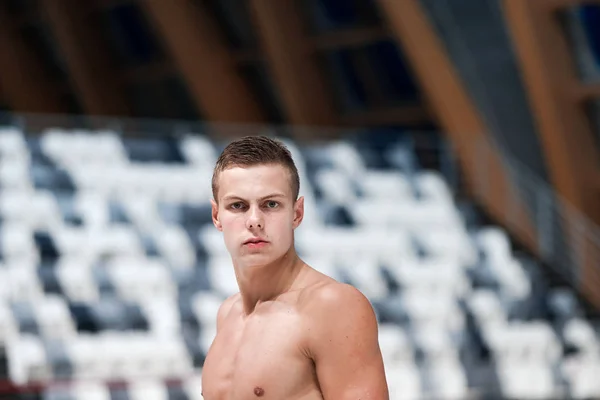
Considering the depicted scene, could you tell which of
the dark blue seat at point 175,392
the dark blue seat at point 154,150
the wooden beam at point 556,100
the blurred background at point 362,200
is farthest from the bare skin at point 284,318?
the wooden beam at point 556,100

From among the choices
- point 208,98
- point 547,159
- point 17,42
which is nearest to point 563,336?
point 547,159

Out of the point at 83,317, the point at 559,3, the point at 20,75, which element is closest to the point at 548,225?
the point at 559,3

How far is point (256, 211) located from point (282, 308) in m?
0.17

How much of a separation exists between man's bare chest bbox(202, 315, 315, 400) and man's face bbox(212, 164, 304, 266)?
111 millimetres

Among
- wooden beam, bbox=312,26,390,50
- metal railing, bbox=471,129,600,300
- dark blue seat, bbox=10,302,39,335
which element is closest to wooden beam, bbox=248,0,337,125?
wooden beam, bbox=312,26,390,50

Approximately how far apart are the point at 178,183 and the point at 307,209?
157 centimetres

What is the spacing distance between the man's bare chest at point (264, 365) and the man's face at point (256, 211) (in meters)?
0.11

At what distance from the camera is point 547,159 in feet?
42.3

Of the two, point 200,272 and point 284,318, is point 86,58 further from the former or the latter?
point 284,318

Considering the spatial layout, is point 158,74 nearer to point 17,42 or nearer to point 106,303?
point 17,42

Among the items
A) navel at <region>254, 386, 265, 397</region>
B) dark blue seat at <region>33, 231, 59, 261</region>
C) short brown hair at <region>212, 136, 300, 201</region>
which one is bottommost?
navel at <region>254, 386, 265, 397</region>

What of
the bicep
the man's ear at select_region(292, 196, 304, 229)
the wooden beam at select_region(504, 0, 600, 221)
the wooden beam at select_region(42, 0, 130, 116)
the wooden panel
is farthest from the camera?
the wooden beam at select_region(42, 0, 130, 116)

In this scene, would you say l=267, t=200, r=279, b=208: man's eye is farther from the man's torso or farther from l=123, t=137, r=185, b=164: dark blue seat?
l=123, t=137, r=185, b=164: dark blue seat

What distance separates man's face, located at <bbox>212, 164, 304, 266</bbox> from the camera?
1.52 meters
